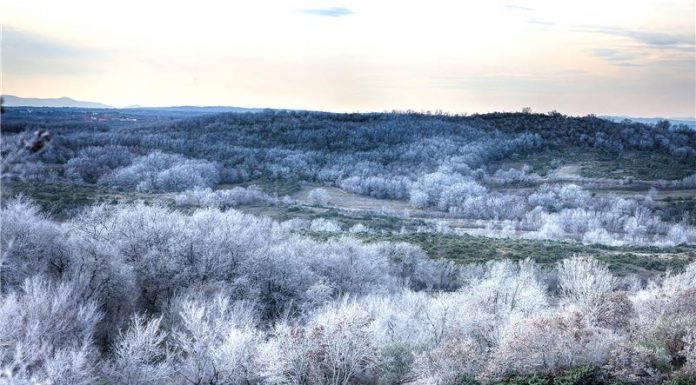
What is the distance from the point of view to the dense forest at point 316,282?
16.5m

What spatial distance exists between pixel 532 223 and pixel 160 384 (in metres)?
57.1

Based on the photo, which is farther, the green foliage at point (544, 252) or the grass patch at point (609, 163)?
the grass patch at point (609, 163)

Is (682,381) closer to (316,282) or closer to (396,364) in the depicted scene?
(396,364)

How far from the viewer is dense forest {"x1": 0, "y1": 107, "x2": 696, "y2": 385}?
651 inches

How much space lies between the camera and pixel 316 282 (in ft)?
93.3

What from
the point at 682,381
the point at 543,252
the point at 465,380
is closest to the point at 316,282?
the point at 465,380

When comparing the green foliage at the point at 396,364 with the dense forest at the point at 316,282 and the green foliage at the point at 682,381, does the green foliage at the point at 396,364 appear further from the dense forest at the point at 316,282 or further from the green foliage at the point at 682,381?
the green foliage at the point at 682,381

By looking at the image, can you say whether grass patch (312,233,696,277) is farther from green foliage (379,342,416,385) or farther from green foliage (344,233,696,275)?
green foliage (379,342,416,385)

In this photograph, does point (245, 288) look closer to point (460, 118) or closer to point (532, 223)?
point (532, 223)

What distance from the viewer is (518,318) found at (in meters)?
19.8

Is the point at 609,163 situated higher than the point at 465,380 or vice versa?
the point at 609,163

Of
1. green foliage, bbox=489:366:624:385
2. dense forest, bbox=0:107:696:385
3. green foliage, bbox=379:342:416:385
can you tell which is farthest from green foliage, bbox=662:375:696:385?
green foliage, bbox=379:342:416:385

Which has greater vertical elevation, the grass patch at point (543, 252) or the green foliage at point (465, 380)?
the green foliage at point (465, 380)

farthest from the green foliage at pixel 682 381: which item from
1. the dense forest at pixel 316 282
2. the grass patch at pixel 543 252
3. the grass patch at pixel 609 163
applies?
the grass patch at pixel 609 163
